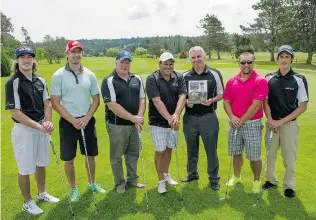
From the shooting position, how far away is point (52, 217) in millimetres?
4805

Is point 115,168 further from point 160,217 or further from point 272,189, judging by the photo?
point 272,189

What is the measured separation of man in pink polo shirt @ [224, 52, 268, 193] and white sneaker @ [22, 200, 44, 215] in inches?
127

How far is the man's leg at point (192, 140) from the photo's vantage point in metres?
5.58

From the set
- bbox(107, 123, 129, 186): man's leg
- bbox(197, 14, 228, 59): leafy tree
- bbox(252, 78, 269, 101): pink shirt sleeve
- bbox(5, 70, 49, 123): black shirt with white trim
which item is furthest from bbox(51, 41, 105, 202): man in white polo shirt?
bbox(197, 14, 228, 59): leafy tree

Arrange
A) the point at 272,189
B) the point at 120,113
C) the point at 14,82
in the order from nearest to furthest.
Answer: the point at 14,82 → the point at 120,113 → the point at 272,189

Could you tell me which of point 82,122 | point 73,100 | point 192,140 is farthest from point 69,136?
point 192,140

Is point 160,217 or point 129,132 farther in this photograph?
point 129,132

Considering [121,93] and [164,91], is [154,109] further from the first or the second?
[121,93]

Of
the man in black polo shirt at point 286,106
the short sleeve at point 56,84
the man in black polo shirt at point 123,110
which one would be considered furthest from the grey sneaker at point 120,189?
the man in black polo shirt at point 286,106

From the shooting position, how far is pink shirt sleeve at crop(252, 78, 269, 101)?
4.93m

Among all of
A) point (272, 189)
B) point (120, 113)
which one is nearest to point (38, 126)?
point (120, 113)

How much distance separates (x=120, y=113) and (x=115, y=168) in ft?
3.68

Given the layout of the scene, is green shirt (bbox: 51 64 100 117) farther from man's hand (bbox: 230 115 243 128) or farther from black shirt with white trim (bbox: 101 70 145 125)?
man's hand (bbox: 230 115 243 128)

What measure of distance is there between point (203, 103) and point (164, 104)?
0.72m
